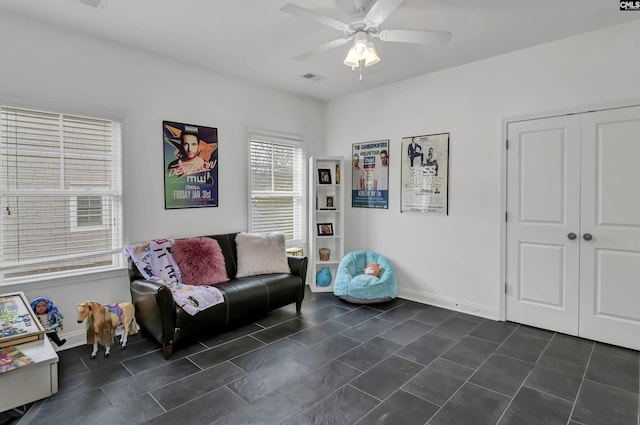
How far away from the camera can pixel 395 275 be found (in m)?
4.31

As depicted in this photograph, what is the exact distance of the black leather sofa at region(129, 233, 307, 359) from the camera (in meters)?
2.74

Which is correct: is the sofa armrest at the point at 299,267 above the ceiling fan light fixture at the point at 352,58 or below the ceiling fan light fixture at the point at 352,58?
below

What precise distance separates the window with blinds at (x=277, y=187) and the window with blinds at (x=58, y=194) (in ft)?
5.29

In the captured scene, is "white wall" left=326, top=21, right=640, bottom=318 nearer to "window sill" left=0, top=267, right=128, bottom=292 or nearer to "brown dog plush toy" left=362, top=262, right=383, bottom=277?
"brown dog plush toy" left=362, top=262, right=383, bottom=277

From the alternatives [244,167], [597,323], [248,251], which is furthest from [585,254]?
[244,167]

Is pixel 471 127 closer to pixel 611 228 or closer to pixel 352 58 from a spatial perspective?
pixel 611 228

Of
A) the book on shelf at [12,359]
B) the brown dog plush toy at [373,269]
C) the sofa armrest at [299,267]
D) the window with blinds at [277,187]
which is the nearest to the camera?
the book on shelf at [12,359]

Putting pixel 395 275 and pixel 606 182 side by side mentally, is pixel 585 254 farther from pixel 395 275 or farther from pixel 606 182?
pixel 395 275

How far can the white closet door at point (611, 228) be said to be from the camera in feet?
9.52

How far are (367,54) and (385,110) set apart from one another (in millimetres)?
2046

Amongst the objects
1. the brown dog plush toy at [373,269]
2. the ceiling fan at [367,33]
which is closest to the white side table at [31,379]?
the ceiling fan at [367,33]

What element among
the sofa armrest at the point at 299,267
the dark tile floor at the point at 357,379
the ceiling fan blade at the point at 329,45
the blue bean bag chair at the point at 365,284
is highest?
the ceiling fan blade at the point at 329,45

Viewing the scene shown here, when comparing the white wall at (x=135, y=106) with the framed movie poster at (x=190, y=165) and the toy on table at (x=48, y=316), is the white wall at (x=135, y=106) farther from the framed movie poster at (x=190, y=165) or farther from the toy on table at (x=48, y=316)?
the toy on table at (x=48, y=316)

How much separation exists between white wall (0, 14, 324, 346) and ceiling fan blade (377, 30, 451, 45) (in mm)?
2273
